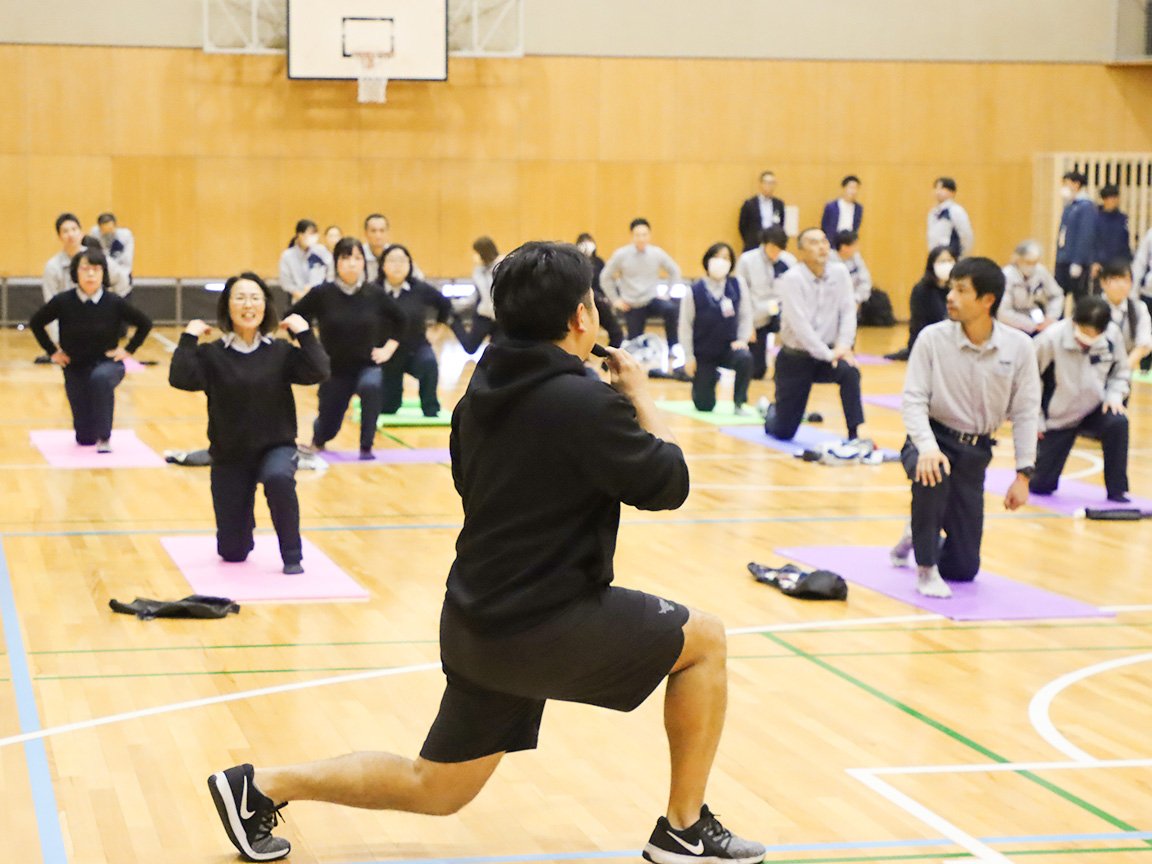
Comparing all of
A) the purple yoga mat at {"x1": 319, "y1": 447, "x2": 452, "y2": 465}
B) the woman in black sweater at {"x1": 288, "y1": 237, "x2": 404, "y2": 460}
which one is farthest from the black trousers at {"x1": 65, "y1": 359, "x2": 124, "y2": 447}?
the purple yoga mat at {"x1": 319, "y1": 447, "x2": 452, "y2": 465}

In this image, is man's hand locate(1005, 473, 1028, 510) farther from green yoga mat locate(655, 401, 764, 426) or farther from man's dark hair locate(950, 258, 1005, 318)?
green yoga mat locate(655, 401, 764, 426)

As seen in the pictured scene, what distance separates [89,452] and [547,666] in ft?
25.1

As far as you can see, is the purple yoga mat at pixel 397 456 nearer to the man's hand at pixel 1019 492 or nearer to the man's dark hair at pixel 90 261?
the man's dark hair at pixel 90 261

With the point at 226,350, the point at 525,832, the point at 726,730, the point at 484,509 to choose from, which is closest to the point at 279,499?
the point at 226,350

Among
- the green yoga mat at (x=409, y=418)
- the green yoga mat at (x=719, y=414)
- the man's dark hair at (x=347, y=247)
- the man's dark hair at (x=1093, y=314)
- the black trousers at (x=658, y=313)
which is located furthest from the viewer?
the black trousers at (x=658, y=313)

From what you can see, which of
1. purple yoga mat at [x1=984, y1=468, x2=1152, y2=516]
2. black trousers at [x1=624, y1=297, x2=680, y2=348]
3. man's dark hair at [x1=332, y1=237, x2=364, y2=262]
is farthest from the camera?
black trousers at [x1=624, y1=297, x2=680, y2=348]

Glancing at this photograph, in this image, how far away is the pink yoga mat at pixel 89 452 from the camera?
9836mm

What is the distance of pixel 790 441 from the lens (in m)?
11.2

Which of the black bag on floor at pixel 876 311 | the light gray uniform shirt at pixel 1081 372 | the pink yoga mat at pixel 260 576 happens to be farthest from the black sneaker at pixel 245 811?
the black bag on floor at pixel 876 311

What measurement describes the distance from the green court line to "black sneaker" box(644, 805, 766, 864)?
3.73 feet

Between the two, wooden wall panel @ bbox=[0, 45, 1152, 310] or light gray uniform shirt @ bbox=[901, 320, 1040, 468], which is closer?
light gray uniform shirt @ bbox=[901, 320, 1040, 468]

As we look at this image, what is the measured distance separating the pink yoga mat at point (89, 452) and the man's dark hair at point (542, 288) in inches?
276

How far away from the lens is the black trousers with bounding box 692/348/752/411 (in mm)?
12539

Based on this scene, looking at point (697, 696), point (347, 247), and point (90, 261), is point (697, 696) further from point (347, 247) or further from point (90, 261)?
point (90, 261)
